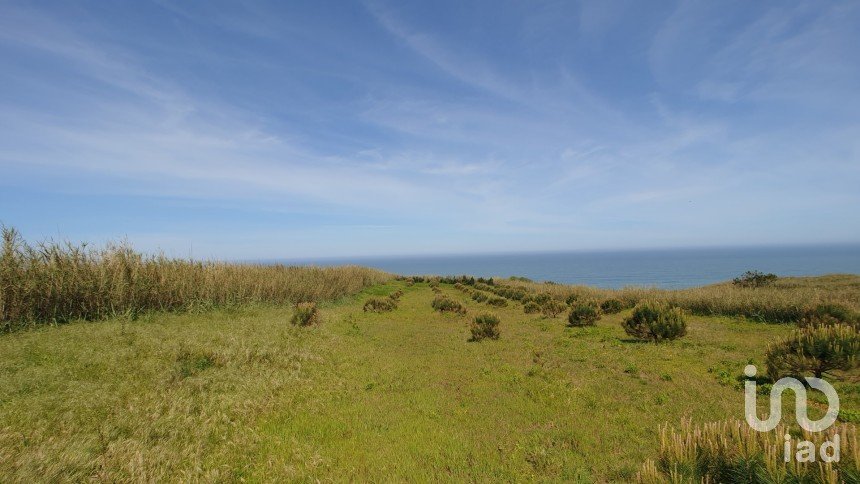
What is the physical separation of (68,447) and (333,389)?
5428 mm

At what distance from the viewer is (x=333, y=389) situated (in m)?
9.89

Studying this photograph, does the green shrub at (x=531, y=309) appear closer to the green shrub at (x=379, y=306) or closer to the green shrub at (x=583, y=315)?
the green shrub at (x=583, y=315)

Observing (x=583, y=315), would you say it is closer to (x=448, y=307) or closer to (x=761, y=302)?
(x=448, y=307)

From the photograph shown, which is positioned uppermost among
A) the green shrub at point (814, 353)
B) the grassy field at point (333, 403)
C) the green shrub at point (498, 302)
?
the green shrub at point (814, 353)

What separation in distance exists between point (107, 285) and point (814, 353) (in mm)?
24959

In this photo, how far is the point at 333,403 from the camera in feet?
29.7

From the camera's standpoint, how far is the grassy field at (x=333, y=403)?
5855 mm

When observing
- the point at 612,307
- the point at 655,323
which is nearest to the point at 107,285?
the point at 655,323

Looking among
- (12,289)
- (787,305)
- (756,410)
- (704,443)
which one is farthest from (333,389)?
(787,305)

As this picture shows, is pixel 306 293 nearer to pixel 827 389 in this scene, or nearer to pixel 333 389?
pixel 333 389

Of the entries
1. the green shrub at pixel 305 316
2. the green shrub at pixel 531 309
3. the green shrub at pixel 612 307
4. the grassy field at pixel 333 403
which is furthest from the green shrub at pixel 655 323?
the green shrub at pixel 305 316

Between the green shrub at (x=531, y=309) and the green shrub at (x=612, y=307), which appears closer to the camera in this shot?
the green shrub at (x=612, y=307)

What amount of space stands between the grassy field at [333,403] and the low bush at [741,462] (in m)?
1.59

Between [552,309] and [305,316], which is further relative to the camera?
[552,309]
